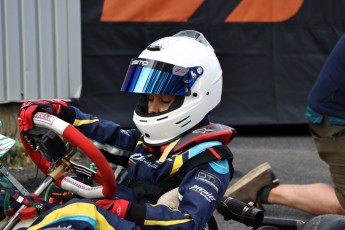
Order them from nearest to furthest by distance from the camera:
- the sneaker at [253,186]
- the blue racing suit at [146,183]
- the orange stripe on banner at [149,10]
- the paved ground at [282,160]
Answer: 1. the blue racing suit at [146,183]
2. the sneaker at [253,186]
3. the paved ground at [282,160]
4. the orange stripe on banner at [149,10]

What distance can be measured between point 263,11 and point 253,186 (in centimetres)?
284

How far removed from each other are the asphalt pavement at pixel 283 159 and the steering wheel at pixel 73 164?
2381mm

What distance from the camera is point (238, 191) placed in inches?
212

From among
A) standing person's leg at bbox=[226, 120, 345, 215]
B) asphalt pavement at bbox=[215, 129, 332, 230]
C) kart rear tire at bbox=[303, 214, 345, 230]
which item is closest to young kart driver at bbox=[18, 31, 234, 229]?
kart rear tire at bbox=[303, 214, 345, 230]

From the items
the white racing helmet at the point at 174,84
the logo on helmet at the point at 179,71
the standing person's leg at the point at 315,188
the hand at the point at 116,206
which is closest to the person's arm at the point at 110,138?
the white racing helmet at the point at 174,84

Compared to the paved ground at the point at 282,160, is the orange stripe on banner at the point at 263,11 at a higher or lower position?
higher

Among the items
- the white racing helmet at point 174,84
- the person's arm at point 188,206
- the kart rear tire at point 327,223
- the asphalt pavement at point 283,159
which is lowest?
the asphalt pavement at point 283,159

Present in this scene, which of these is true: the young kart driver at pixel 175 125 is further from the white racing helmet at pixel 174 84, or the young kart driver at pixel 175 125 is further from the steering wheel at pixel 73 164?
the steering wheel at pixel 73 164

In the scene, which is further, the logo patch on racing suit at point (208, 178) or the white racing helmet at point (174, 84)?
the white racing helmet at point (174, 84)

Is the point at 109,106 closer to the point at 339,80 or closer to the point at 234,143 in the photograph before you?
the point at 234,143

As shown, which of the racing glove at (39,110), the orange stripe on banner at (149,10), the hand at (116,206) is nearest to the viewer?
the hand at (116,206)

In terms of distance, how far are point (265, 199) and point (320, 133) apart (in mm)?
725

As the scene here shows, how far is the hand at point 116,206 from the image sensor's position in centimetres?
284

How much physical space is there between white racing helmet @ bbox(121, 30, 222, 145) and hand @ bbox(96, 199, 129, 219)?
0.55m
